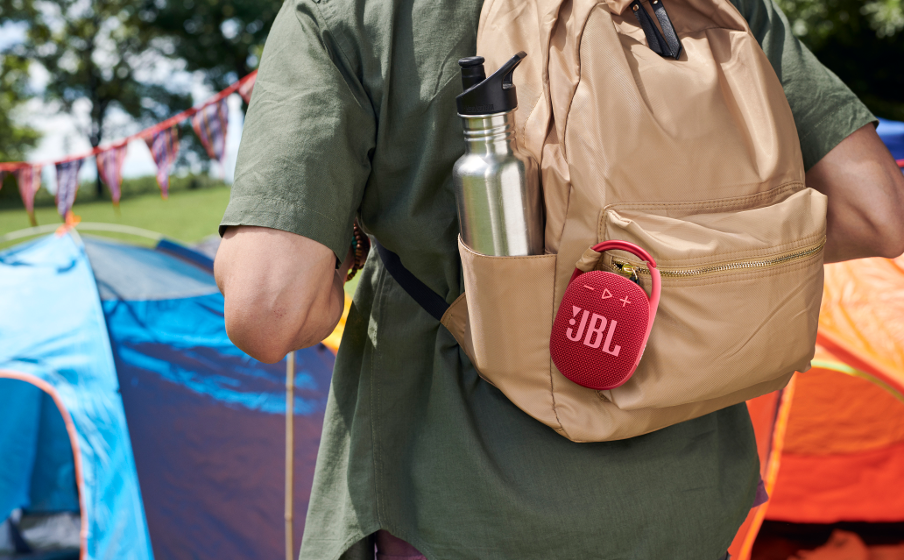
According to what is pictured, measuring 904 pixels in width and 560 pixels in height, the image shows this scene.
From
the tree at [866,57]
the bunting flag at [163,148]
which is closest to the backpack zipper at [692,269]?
the bunting flag at [163,148]

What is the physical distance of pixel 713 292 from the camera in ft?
1.77

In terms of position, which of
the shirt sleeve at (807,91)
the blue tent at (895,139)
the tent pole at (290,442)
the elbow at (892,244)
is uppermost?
the shirt sleeve at (807,91)

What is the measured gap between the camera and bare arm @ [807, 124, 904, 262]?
2.20 ft

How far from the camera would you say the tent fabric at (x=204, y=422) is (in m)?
1.65

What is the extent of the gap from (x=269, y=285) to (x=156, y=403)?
1.39m

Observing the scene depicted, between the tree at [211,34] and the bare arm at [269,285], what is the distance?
16.2 meters

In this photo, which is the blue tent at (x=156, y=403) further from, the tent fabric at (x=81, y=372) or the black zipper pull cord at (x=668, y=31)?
the black zipper pull cord at (x=668, y=31)

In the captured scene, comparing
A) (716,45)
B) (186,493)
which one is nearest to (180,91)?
(186,493)

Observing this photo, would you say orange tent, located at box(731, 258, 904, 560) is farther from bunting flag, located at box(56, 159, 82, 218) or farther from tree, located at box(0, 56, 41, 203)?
tree, located at box(0, 56, 41, 203)

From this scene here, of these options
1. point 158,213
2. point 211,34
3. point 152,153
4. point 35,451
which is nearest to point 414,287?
point 35,451

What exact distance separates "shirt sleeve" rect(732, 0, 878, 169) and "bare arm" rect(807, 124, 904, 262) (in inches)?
0.6

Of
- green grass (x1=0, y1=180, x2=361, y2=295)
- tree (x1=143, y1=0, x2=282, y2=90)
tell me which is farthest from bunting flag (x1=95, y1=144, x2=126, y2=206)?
tree (x1=143, y1=0, x2=282, y2=90)

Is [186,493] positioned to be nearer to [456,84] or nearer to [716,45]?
[456,84]

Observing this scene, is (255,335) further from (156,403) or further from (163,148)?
(163,148)
